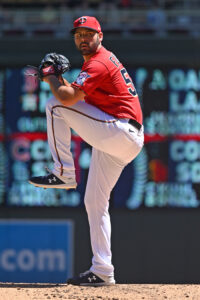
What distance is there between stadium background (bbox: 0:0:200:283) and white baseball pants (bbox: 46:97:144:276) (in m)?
5.71

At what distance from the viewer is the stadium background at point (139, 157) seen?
36.3ft

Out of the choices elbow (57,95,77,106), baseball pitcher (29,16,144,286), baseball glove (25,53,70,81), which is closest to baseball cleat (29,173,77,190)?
baseball pitcher (29,16,144,286)

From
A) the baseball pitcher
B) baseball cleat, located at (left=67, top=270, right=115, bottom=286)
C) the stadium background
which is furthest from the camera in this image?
the stadium background

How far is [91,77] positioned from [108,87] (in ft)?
0.64

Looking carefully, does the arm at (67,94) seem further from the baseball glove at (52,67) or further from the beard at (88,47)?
the beard at (88,47)

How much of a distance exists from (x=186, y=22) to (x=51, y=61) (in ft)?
24.3

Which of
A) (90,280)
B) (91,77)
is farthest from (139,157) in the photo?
(91,77)

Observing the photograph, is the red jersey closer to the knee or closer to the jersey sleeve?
the jersey sleeve

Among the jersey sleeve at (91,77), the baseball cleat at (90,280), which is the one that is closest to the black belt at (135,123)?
the jersey sleeve at (91,77)

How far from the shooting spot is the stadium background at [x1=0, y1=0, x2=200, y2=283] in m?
11.1

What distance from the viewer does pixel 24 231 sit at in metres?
11.8

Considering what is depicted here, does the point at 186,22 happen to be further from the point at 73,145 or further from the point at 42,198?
the point at 42,198

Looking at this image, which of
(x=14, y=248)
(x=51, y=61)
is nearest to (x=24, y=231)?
(x=14, y=248)

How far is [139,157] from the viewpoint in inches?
435
